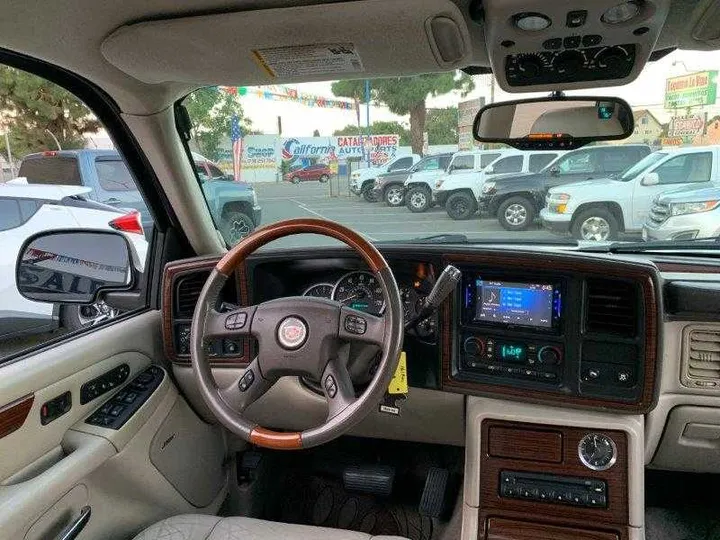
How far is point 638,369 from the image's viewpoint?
6.21 ft

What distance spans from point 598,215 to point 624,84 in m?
0.59

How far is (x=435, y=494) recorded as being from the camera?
238 centimetres

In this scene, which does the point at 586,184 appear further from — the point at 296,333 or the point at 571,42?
the point at 296,333

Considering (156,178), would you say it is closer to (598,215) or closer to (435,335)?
(435,335)

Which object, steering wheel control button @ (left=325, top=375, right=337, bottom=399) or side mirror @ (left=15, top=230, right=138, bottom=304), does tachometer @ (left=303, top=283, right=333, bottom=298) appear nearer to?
steering wheel control button @ (left=325, top=375, right=337, bottom=399)

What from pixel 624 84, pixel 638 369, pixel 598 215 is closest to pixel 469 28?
pixel 624 84

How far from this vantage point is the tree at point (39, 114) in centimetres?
206

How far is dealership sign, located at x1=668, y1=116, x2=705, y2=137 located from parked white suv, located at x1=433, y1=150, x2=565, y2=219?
0.43 meters

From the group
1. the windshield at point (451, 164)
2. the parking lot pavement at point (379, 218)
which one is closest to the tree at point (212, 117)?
the windshield at point (451, 164)

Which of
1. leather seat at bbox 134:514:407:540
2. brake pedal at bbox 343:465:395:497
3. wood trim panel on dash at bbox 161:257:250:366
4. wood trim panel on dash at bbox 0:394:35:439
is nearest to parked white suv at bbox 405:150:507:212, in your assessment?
wood trim panel on dash at bbox 161:257:250:366

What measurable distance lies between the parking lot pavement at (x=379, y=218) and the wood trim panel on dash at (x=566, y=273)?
1.17 ft

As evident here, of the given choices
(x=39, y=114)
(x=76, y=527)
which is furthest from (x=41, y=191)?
(x=76, y=527)

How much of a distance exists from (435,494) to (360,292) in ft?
3.19

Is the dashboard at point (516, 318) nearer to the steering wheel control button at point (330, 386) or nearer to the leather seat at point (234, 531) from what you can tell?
the steering wheel control button at point (330, 386)
